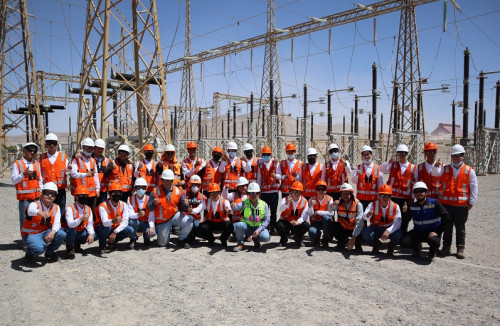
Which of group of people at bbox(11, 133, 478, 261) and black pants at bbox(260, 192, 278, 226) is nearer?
group of people at bbox(11, 133, 478, 261)

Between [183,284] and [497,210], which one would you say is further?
[497,210]

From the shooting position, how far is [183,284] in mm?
5023

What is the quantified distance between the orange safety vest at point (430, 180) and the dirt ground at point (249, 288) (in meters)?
1.16

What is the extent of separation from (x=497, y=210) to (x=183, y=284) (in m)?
10.0

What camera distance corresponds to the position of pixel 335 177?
7539 mm

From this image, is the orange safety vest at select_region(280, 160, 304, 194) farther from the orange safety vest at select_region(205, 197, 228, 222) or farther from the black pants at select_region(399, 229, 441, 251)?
the black pants at select_region(399, 229, 441, 251)

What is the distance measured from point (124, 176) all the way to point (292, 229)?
3.39 m

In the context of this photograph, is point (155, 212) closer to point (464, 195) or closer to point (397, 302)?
point (397, 302)

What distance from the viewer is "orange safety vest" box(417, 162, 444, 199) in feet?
21.8

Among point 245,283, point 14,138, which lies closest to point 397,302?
point 245,283

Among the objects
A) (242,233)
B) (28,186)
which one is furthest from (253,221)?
(28,186)

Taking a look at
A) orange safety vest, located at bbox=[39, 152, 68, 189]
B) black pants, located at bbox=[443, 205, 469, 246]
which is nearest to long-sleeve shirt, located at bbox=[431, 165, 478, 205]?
black pants, located at bbox=[443, 205, 469, 246]

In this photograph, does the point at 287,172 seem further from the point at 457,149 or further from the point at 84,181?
the point at 84,181

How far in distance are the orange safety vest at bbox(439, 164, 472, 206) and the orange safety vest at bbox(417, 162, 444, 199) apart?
0.17 metres
